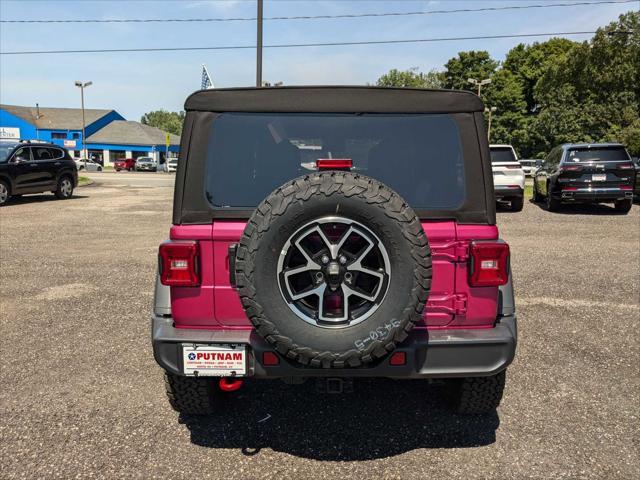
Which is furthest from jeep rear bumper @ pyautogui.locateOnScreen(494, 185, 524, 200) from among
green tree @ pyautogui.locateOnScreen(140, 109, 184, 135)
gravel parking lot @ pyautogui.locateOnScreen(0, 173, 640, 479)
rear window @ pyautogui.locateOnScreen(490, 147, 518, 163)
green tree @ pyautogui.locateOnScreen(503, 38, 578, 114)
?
green tree @ pyautogui.locateOnScreen(140, 109, 184, 135)

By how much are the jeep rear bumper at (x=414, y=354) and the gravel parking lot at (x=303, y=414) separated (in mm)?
539

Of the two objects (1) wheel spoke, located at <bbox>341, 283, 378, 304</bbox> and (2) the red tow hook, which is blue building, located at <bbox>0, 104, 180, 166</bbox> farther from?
(1) wheel spoke, located at <bbox>341, 283, 378, 304</bbox>

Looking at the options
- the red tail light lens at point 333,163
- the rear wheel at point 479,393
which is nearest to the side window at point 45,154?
the red tail light lens at point 333,163

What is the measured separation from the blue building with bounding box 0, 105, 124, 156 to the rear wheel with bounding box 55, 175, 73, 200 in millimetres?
51156

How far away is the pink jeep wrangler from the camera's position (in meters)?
2.26

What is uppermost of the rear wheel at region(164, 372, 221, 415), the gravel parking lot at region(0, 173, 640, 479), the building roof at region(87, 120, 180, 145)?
the building roof at region(87, 120, 180, 145)

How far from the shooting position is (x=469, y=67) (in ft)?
199

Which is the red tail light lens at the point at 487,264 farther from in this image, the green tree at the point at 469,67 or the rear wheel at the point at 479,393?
the green tree at the point at 469,67

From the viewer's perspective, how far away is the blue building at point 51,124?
6309cm

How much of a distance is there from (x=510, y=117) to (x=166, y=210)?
51.3 m

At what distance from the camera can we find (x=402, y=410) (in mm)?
3256

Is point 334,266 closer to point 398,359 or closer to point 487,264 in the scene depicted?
point 398,359

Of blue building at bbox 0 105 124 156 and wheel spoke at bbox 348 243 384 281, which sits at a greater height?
blue building at bbox 0 105 124 156

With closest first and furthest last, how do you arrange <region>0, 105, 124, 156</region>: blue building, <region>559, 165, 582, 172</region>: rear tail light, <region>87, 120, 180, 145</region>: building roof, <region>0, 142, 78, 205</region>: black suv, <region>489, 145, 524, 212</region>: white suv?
<region>559, 165, 582, 172</region>: rear tail light < <region>489, 145, 524, 212</region>: white suv < <region>0, 142, 78, 205</region>: black suv < <region>0, 105, 124, 156</region>: blue building < <region>87, 120, 180, 145</region>: building roof
